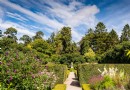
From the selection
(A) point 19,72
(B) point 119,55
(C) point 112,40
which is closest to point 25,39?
(C) point 112,40

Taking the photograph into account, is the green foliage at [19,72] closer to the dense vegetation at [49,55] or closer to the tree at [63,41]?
the dense vegetation at [49,55]

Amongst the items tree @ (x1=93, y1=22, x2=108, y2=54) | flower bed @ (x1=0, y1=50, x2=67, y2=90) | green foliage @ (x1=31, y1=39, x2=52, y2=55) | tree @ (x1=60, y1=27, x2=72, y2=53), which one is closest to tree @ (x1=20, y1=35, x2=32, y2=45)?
green foliage @ (x1=31, y1=39, x2=52, y2=55)

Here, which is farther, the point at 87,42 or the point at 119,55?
the point at 87,42

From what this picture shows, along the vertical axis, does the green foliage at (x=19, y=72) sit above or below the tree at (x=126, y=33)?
below

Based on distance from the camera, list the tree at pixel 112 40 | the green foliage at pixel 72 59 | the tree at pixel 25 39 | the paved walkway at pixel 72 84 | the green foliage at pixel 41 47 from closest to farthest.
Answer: the paved walkway at pixel 72 84, the green foliage at pixel 72 59, the green foliage at pixel 41 47, the tree at pixel 112 40, the tree at pixel 25 39

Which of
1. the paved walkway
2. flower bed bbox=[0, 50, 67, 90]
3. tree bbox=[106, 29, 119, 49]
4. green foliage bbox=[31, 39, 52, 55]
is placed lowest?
the paved walkway

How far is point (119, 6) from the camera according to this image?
8305mm

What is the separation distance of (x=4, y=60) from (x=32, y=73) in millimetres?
1225

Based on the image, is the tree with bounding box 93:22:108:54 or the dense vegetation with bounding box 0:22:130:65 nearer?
the dense vegetation with bounding box 0:22:130:65

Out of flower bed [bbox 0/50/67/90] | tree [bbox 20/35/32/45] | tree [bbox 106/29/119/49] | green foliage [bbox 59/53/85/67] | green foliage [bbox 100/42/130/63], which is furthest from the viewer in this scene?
tree [bbox 20/35/32/45]

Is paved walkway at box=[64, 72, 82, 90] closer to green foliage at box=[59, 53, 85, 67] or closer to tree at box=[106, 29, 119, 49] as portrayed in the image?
green foliage at box=[59, 53, 85, 67]

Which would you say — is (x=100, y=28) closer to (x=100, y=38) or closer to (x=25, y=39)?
(x=100, y=38)

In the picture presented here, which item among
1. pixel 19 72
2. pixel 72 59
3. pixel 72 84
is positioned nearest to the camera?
pixel 19 72

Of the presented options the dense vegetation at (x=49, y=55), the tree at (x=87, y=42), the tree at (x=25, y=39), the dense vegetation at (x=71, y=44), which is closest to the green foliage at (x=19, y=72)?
the dense vegetation at (x=49, y=55)
